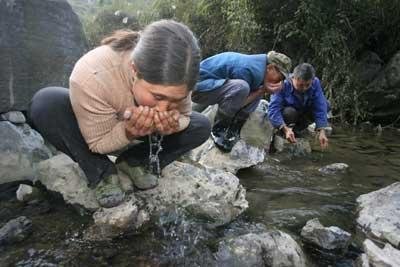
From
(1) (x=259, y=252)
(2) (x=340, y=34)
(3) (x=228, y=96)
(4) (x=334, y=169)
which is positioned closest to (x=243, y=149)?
(3) (x=228, y=96)

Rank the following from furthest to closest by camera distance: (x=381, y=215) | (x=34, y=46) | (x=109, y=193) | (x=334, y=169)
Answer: (x=334, y=169)
(x=34, y=46)
(x=381, y=215)
(x=109, y=193)

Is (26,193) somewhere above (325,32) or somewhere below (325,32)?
below

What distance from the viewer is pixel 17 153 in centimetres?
339

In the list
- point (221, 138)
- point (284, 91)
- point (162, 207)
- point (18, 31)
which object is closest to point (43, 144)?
point (18, 31)

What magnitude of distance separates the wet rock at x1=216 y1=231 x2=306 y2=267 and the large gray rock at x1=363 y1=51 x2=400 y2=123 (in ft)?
17.0

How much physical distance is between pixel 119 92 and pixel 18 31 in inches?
71.7

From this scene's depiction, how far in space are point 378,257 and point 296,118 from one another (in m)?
2.84

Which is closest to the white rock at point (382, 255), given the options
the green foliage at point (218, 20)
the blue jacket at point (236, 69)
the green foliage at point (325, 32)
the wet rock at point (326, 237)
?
the wet rock at point (326, 237)

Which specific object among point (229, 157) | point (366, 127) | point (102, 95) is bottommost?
point (366, 127)

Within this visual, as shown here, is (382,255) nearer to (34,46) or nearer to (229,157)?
(229,157)

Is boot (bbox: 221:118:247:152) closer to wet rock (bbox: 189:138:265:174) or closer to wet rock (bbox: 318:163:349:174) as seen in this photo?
wet rock (bbox: 189:138:265:174)

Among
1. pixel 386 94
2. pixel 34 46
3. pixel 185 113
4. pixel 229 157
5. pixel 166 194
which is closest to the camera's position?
pixel 185 113

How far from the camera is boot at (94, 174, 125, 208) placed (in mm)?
2713

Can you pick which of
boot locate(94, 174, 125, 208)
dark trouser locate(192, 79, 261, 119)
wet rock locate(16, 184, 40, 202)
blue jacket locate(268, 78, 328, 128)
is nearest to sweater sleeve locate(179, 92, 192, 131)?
boot locate(94, 174, 125, 208)
